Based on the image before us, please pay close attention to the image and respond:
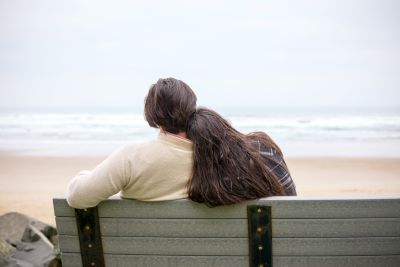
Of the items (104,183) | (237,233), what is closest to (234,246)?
(237,233)

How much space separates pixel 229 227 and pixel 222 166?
27cm

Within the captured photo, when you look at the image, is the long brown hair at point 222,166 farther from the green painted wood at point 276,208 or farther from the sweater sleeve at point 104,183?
the sweater sleeve at point 104,183

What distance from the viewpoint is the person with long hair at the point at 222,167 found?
162 centimetres

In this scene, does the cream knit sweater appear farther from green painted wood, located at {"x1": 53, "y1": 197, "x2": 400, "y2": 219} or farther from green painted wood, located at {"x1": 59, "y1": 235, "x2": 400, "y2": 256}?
green painted wood, located at {"x1": 59, "y1": 235, "x2": 400, "y2": 256}

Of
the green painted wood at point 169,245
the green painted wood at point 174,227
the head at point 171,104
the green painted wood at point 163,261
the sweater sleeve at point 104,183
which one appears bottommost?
the green painted wood at point 163,261

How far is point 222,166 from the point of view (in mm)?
1724

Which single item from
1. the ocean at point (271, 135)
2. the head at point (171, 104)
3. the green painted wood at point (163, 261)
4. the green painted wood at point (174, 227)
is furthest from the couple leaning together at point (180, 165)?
the ocean at point (271, 135)

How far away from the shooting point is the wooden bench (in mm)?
1558

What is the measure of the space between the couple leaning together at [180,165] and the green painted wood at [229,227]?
0.11 metres

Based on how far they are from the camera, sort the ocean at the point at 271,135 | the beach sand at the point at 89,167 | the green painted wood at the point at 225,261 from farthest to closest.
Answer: the ocean at the point at 271,135, the beach sand at the point at 89,167, the green painted wood at the point at 225,261

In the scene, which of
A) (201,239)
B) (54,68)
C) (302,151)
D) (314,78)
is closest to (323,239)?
(201,239)

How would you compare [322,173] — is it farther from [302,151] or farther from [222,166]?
[222,166]

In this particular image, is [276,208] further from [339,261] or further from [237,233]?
[339,261]

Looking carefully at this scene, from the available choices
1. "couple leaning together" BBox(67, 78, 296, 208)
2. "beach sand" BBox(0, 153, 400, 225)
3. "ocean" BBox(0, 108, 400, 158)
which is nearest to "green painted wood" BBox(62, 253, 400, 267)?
"couple leaning together" BBox(67, 78, 296, 208)
